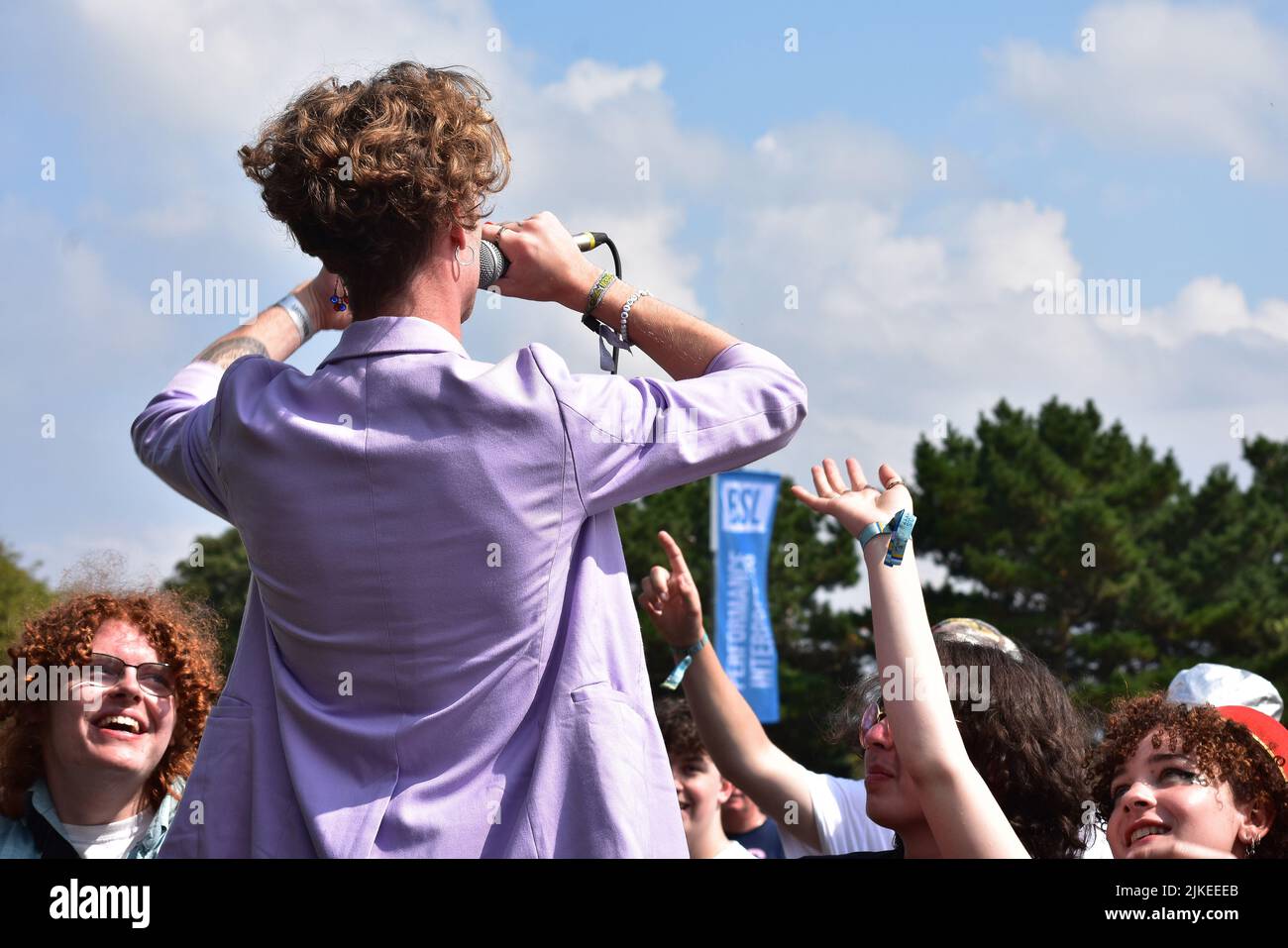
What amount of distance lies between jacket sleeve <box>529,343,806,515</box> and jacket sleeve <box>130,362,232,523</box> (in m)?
0.57

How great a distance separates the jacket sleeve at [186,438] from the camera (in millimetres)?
2256

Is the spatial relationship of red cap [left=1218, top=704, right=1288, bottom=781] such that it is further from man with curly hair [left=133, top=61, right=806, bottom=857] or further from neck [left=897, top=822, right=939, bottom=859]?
man with curly hair [left=133, top=61, right=806, bottom=857]

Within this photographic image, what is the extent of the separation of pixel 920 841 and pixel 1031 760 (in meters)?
0.31

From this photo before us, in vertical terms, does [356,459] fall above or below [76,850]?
above

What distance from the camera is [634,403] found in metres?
2.09

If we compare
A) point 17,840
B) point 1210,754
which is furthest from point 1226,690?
point 17,840

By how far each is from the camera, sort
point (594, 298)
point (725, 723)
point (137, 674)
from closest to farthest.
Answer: point (594, 298) < point (137, 674) < point (725, 723)

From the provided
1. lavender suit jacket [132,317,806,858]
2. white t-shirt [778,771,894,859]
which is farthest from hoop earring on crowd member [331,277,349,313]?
white t-shirt [778,771,894,859]

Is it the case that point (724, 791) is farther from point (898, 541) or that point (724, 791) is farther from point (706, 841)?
point (898, 541)

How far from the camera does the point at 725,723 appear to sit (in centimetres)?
392

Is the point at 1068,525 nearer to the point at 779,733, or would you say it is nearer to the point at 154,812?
the point at 779,733

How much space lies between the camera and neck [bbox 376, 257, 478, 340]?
221 centimetres
